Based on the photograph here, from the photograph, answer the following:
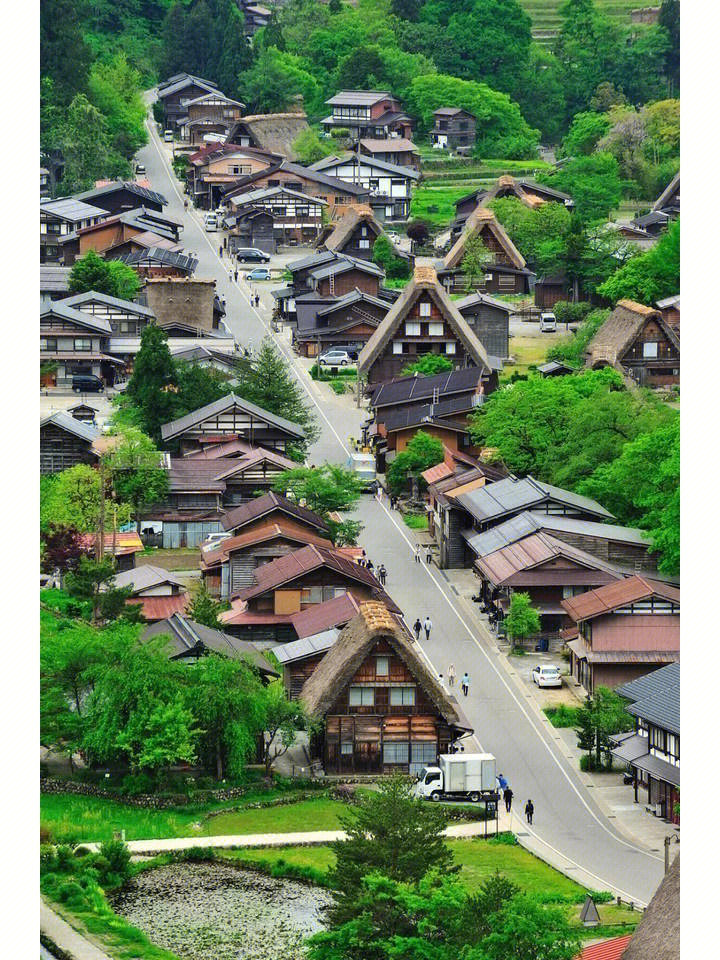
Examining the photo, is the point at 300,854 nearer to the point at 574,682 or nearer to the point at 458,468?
the point at 574,682

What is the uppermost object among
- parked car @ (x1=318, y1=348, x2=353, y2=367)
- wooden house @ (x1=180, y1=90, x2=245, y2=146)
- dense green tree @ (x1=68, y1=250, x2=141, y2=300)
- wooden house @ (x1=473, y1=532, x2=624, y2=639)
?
wooden house @ (x1=180, y1=90, x2=245, y2=146)

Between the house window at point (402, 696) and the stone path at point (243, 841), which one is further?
the house window at point (402, 696)

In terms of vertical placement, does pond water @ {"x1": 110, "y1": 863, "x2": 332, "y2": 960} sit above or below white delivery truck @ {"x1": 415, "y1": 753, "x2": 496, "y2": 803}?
below

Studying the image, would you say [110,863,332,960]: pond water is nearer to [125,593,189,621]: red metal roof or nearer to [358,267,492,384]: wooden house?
[125,593,189,621]: red metal roof

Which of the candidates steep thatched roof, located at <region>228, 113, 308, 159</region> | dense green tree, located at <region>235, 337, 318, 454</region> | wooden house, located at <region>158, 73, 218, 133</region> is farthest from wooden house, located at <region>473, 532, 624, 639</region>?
wooden house, located at <region>158, 73, 218, 133</region>

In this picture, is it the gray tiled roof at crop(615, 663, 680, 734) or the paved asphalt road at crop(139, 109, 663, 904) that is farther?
the gray tiled roof at crop(615, 663, 680, 734)

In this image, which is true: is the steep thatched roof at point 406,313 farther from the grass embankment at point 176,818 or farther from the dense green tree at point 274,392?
the grass embankment at point 176,818

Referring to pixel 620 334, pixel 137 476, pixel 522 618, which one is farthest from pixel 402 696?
pixel 620 334

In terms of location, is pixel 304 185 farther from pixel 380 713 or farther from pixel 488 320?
pixel 380 713

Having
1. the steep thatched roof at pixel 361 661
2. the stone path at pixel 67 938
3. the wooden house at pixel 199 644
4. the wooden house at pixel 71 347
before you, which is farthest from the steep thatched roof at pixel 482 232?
the stone path at pixel 67 938
